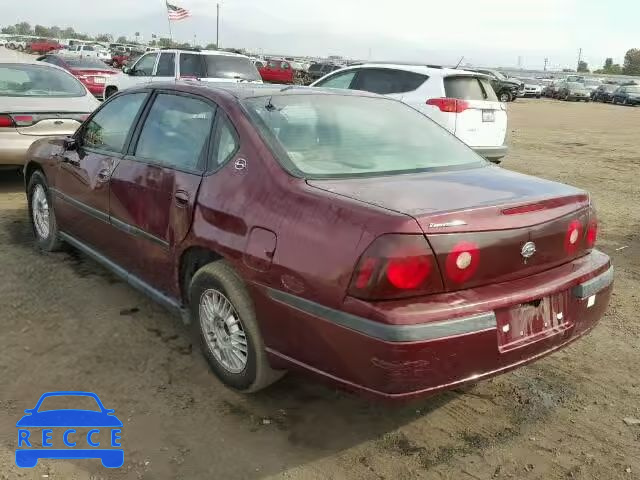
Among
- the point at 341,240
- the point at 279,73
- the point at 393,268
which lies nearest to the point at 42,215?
the point at 341,240

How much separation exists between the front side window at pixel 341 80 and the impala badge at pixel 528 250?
7545mm

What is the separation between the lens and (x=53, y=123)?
7309mm

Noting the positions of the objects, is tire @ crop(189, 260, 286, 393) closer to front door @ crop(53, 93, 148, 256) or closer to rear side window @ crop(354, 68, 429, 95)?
front door @ crop(53, 93, 148, 256)

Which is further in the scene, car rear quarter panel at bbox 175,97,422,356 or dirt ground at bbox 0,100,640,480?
dirt ground at bbox 0,100,640,480

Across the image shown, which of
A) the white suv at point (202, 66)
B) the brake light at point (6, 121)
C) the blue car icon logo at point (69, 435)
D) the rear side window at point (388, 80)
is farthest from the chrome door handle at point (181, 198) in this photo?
the white suv at point (202, 66)

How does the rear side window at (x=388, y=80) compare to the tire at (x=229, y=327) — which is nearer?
the tire at (x=229, y=327)

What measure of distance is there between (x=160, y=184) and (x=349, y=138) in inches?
42.8

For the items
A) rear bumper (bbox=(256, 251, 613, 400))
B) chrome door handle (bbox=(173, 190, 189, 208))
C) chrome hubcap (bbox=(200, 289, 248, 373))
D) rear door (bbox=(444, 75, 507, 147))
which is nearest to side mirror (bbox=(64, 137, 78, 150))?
chrome door handle (bbox=(173, 190, 189, 208))

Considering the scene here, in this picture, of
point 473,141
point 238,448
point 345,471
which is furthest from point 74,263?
point 473,141

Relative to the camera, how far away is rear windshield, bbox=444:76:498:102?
347 inches

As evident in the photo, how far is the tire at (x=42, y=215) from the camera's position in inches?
200

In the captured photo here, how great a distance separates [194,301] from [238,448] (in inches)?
33.2

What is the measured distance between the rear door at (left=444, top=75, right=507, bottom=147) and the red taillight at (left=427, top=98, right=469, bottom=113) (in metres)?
0.03

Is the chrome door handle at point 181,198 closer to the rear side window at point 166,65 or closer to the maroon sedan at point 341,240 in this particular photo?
the maroon sedan at point 341,240
